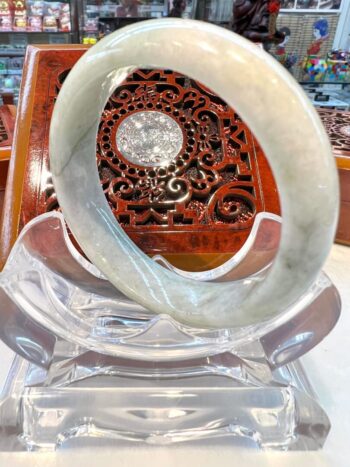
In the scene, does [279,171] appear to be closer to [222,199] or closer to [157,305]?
[157,305]

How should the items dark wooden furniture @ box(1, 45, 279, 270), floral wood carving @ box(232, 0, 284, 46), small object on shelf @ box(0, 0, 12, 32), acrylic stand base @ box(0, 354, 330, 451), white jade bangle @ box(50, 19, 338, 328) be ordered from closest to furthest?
white jade bangle @ box(50, 19, 338, 328) < acrylic stand base @ box(0, 354, 330, 451) < dark wooden furniture @ box(1, 45, 279, 270) < floral wood carving @ box(232, 0, 284, 46) < small object on shelf @ box(0, 0, 12, 32)

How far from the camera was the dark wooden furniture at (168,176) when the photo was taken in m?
0.69

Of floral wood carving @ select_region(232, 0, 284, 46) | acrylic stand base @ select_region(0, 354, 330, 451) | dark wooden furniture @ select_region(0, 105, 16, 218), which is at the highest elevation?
floral wood carving @ select_region(232, 0, 284, 46)

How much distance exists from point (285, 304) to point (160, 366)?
0.21m

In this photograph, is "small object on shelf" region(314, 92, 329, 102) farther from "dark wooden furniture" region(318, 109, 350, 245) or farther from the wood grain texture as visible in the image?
the wood grain texture

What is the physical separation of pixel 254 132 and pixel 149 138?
0.49m

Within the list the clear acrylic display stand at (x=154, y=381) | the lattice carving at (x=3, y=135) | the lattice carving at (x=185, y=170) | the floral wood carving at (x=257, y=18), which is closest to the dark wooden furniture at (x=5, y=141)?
the lattice carving at (x=3, y=135)

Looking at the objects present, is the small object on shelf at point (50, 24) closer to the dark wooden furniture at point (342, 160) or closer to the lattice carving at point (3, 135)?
the lattice carving at point (3, 135)

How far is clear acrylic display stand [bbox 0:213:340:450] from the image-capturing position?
501mm

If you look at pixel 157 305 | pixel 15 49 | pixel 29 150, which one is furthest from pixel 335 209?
pixel 15 49

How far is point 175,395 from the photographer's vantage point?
51 centimetres

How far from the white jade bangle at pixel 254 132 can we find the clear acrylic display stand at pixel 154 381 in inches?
3.4

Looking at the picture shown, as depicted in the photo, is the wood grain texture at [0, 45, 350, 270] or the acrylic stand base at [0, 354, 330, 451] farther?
the wood grain texture at [0, 45, 350, 270]

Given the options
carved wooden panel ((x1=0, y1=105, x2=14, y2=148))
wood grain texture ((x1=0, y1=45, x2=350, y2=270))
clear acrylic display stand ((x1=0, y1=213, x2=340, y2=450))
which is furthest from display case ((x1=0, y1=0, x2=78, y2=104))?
clear acrylic display stand ((x1=0, y1=213, x2=340, y2=450))
